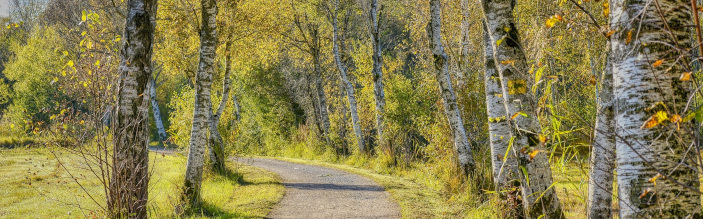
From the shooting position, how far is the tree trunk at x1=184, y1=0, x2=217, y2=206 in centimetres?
842

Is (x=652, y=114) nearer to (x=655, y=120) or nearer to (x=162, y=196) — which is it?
(x=655, y=120)

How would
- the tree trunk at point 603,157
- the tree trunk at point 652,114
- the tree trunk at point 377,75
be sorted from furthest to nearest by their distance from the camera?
1. the tree trunk at point 377,75
2. the tree trunk at point 603,157
3. the tree trunk at point 652,114

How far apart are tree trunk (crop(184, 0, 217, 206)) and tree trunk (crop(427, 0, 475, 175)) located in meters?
4.35

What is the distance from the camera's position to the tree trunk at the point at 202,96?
27.6ft

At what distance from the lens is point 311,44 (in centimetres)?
2012

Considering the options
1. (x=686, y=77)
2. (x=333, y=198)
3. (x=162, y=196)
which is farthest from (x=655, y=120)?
(x=162, y=196)

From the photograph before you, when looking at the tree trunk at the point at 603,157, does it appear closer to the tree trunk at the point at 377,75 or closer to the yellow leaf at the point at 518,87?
the yellow leaf at the point at 518,87

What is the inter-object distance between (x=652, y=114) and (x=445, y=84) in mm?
6302

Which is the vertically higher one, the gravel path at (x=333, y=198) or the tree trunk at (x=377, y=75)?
the tree trunk at (x=377, y=75)

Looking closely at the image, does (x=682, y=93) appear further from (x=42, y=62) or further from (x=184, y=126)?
(x=42, y=62)

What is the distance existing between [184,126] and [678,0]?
526 inches

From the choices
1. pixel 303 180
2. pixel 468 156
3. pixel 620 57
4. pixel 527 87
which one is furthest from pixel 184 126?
pixel 620 57

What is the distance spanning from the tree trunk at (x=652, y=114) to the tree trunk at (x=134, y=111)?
220 inches

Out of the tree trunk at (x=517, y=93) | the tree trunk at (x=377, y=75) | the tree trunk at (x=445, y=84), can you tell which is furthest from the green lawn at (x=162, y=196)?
the tree trunk at (x=517, y=93)
